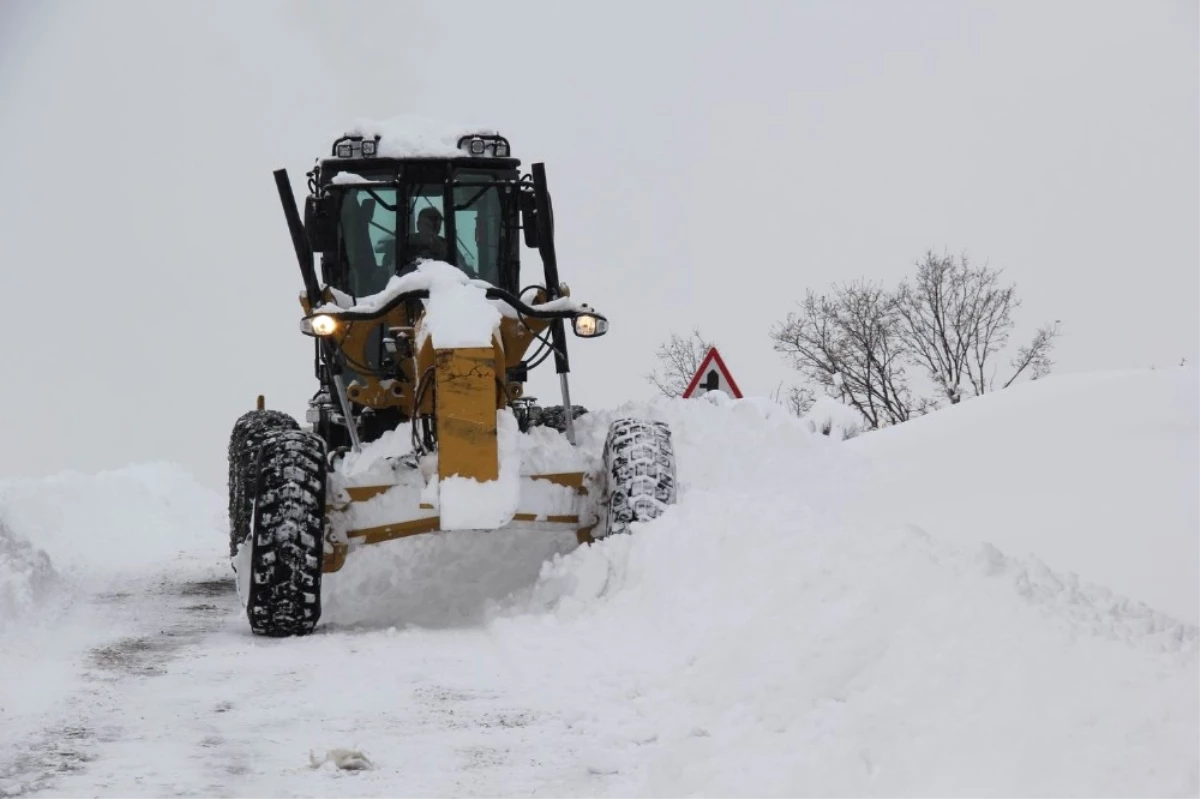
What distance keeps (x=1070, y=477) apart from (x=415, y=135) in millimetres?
6327

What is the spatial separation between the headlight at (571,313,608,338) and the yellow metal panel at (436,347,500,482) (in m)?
0.88

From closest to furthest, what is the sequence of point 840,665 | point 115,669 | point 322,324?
1. point 840,665
2. point 115,669
3. point 322,324

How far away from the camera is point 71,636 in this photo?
7254 millimetres

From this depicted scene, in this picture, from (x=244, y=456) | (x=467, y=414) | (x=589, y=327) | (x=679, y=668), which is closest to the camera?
(x=679, y=668)

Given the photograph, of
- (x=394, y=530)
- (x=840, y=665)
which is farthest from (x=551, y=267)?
(x=840, y=665)

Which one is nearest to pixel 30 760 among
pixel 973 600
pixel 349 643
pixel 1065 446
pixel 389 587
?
pixel 349 643

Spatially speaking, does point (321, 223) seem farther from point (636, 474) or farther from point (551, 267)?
point (636, 474)

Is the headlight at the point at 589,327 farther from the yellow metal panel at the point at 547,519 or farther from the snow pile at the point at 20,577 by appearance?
the snow pile at the point at 20,577

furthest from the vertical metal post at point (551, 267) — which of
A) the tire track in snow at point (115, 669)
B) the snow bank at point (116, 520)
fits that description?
the snow bank at point (116, 520)

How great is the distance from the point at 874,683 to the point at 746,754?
0.48 m

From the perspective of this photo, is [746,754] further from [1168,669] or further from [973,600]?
[1168,669]

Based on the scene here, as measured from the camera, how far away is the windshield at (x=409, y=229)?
9047 millimetres

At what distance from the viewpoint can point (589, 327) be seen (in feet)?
26.8

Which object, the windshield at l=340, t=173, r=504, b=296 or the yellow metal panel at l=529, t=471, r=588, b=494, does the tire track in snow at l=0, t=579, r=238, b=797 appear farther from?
the windshield at l=340, t=173, r=504, b=296
